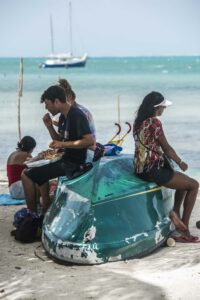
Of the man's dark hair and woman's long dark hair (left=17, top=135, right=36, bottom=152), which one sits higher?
the man's dark hair

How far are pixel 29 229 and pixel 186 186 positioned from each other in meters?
1.82

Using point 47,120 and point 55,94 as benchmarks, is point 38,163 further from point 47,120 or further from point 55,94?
point 55,94

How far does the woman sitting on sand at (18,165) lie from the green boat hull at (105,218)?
7.14ft

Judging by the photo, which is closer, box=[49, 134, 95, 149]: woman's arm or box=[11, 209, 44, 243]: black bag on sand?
box=[49, 134, 95, 149]: woman's arm

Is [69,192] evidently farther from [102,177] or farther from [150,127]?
[150,127]

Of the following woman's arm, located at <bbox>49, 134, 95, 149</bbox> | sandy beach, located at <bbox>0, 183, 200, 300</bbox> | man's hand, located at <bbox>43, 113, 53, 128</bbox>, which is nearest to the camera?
sandy beach, located at <bbox>0, 183, 200, 300</bbox>

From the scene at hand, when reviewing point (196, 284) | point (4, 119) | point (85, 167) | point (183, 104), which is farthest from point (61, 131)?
point (183, 104)

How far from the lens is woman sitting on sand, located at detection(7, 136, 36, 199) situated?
29.6ft

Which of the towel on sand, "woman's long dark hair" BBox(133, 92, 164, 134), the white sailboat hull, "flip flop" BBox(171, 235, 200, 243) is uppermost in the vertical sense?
"woman's long dark hair" BBox(133, 92, 164, 134)

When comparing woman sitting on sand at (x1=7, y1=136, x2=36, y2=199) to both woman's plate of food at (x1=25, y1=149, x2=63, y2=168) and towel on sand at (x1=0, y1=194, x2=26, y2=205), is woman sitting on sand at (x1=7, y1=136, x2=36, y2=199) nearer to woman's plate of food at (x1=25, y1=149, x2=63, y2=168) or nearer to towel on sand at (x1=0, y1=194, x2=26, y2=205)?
towel on sand at (x1=0, y1=194, x2=26, y2=205)

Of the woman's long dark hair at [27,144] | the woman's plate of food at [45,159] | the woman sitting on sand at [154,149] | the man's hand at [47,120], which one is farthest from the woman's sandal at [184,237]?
the woman's long dark hair at [27,144]

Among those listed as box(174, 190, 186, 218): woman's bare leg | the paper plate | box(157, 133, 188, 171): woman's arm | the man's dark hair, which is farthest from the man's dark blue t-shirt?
box(174, 190, 186, 218): woman's bare leg

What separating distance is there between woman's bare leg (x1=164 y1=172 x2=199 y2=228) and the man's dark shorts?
1.07 meters

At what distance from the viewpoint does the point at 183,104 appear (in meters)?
32.2
